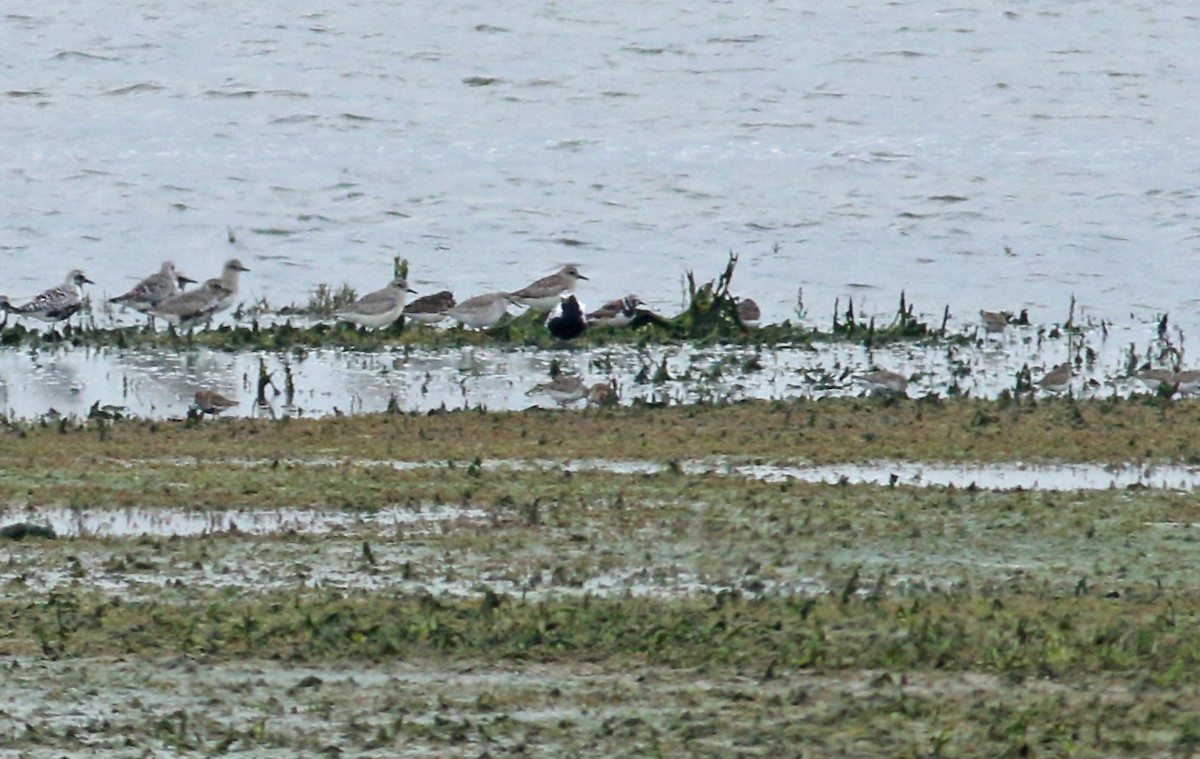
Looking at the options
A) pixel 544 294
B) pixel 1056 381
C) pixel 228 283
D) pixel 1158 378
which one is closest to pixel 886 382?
pixel 1056 381

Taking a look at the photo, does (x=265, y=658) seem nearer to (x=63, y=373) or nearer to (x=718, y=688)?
(x=718, y=688)

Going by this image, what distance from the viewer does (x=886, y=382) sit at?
55.3ft

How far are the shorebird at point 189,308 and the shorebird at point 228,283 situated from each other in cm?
6

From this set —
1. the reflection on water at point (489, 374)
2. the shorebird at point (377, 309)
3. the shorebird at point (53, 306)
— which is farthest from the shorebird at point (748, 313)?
the shorebird at point (53, 306)

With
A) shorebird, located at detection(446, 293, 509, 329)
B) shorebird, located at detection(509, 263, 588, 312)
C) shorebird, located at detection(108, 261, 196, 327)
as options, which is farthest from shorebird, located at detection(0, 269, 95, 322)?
shorebird, located at detection(509, 263, 588, 312)

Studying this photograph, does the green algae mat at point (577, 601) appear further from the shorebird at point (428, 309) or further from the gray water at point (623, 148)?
the gray water at point (623, 148)

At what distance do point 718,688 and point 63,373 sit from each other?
11.1 metres

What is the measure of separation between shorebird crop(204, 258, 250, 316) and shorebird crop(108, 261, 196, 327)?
344 mm

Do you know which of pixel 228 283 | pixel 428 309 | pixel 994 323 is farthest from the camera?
pixel 228 283

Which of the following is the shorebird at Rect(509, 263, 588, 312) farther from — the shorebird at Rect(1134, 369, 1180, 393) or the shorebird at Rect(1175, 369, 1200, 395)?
the shorebird at Rect(1175, 369, 1200, 395)

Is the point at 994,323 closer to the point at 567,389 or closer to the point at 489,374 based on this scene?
the point at 489,374

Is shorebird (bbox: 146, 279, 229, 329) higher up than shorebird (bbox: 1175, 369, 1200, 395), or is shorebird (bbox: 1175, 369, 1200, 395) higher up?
shorebird (bbox: 146, 279, 229, 329)

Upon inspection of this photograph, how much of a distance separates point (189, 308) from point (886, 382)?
656 centimetres

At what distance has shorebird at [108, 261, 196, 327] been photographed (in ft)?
68.5
